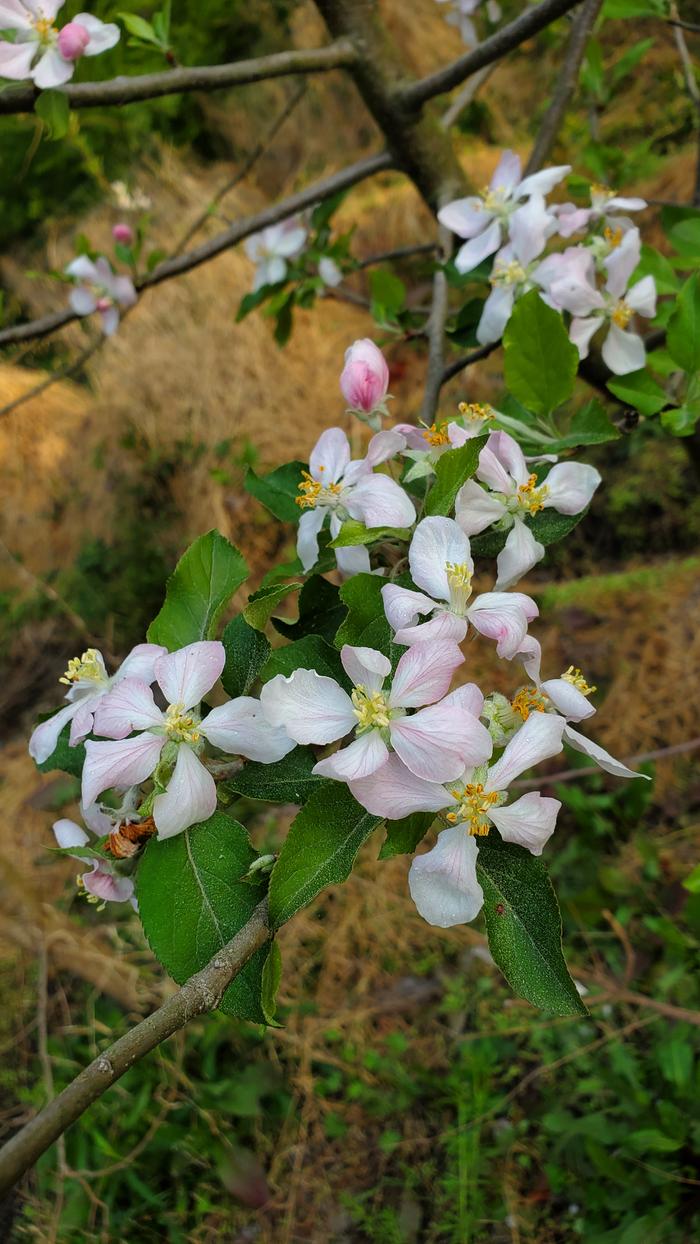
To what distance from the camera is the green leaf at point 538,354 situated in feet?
1.90

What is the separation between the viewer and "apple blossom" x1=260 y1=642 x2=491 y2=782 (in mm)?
391

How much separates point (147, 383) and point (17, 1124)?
9.88 ft

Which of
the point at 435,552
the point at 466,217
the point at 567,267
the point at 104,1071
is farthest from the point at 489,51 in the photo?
the point at 104,1071

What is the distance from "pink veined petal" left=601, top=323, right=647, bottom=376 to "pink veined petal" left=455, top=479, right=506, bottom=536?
31 cm

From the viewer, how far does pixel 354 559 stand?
20.1 inches

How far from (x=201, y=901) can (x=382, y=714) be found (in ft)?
0.47

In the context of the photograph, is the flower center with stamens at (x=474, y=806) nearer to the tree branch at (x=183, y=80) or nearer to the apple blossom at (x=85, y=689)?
the apple blossom at (x=85, y=689)

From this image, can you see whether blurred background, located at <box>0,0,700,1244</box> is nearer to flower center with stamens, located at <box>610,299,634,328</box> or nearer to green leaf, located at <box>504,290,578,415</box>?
green leaf, located at <box>504,290,578,415</box>

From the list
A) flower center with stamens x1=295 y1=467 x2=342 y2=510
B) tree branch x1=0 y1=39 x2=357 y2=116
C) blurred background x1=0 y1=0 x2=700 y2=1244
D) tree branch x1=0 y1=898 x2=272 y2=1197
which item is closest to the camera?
tree branch x1=0 y1=898 x2=272 y2=1197

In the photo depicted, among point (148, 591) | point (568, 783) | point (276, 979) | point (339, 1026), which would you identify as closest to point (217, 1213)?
point (339, 1026)

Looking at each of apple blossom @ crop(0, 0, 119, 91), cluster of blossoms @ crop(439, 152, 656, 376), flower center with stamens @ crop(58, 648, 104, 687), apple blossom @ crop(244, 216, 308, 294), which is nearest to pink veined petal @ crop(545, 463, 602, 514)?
cluster of blossoms @ crop(439, 152, 656, 376)

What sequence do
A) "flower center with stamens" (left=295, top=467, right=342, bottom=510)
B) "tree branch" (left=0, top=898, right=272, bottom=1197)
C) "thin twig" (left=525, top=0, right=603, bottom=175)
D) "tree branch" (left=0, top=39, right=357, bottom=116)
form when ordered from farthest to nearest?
"thin twig" (left=525, top=0, right=603, bottom=175) → "tree branch" (left=0, top=39, right=357, bottom=116) → "flower center with stamens" (left=295, top=467, right=342, bottom=510) → "tree branch" (left=0, top=898, right=272, bottom=1197)

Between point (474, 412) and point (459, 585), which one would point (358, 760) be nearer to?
point (459, 585)

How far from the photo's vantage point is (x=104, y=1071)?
0.35m
